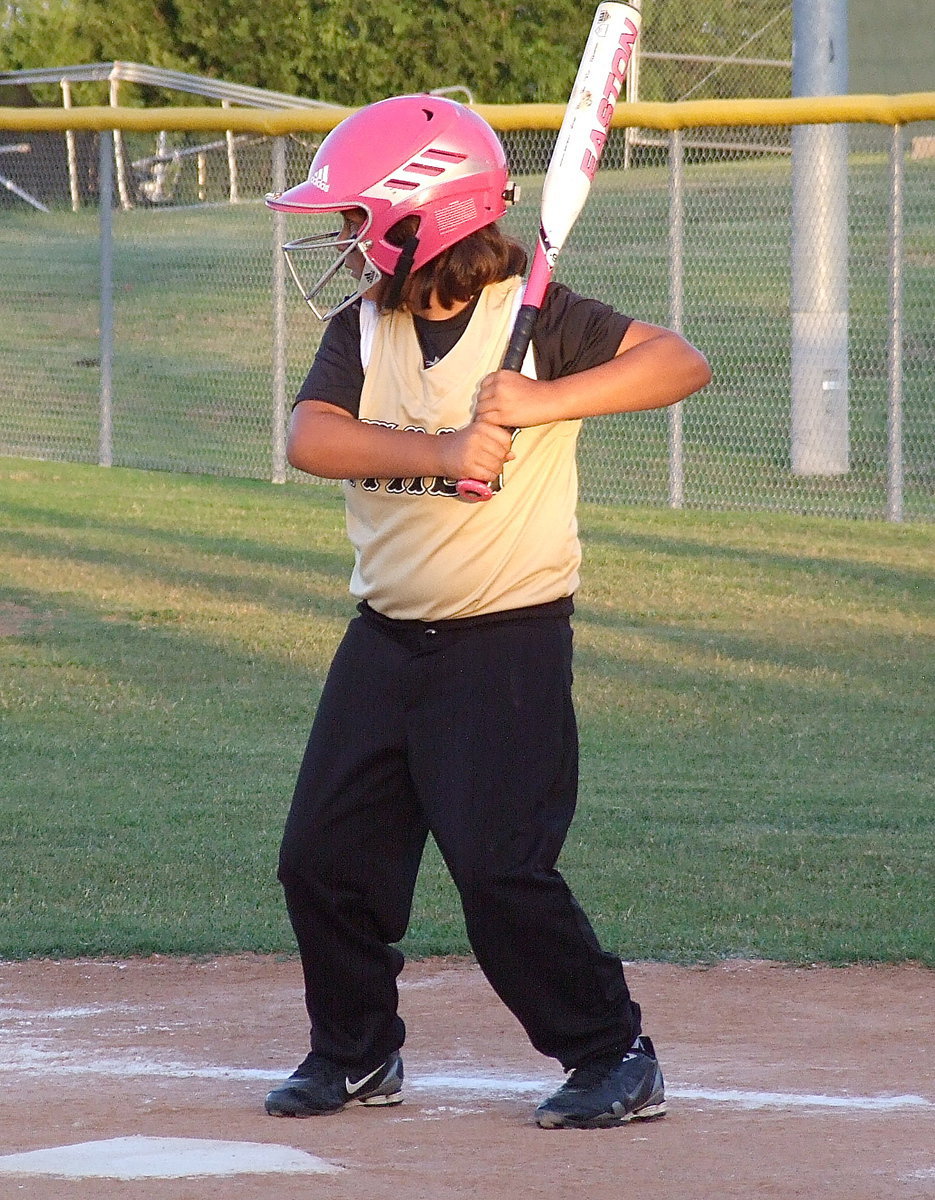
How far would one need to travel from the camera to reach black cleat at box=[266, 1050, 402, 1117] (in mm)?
3533

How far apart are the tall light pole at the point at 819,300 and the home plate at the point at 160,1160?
8.92 metres

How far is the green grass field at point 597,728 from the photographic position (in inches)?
203

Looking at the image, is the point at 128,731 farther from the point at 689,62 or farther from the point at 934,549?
the point at 689,62

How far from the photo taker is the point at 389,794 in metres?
3.46

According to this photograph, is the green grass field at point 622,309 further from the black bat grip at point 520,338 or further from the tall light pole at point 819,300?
the black bat grip at point 520,338

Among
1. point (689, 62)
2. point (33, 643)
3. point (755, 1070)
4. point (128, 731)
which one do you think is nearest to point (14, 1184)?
point (755, 1070)

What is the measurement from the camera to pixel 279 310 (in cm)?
1316

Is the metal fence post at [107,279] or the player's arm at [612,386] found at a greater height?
the metal fence post at [107,279]

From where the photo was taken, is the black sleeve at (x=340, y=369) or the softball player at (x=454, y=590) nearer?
the softball player at (x=454, y=590)

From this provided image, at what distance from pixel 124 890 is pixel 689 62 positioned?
57.0 feet

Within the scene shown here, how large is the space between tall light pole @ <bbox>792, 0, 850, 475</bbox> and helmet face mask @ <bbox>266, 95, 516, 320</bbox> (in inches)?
335

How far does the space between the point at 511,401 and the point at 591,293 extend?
33.8ft

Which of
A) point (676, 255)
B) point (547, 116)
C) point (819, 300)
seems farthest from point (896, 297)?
point (547, 116)

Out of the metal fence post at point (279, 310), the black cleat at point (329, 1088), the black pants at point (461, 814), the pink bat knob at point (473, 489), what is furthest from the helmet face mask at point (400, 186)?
the metal fence post at point (279, 310)
